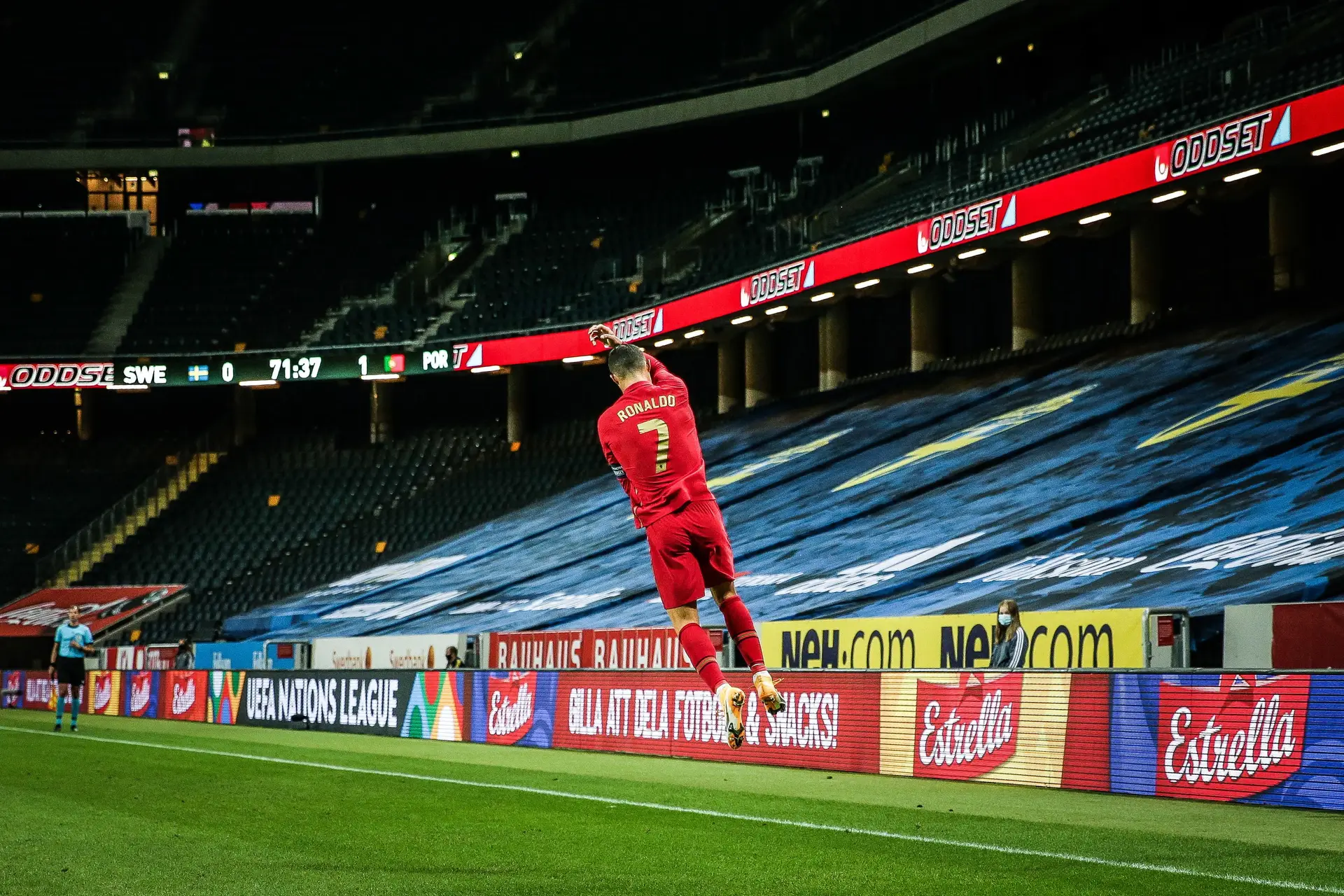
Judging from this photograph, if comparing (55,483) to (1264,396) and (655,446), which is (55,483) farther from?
(655,446)

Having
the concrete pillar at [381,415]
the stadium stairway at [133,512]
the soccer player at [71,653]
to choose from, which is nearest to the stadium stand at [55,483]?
the stadium stairway at [133,512]

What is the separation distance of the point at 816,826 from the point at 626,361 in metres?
2.98

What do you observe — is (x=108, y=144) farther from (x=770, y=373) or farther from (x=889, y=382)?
(x=889, y=382)

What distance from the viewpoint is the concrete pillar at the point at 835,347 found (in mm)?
39062

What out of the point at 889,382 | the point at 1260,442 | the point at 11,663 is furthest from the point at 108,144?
the point at 1260,442

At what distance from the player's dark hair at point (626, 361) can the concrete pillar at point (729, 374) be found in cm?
3431

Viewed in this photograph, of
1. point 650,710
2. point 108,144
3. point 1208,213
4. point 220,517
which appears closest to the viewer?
point 650,710

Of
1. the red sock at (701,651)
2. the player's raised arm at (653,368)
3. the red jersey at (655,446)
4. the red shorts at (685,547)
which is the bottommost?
the red sock at (701,651)

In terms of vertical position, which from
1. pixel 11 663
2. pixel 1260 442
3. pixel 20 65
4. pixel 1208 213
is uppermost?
pixel 20 65

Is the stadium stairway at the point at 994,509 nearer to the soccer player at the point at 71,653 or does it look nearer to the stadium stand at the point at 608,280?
the stadium stand at the point at 608,280

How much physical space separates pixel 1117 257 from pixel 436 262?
81.0 ft

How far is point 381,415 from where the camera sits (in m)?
50.2

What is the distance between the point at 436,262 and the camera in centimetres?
5012

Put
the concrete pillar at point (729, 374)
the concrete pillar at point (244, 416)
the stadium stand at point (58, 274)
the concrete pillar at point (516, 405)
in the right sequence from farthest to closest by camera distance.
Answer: the concrete pillar at point (244, 416), the stadium stand at point (58, 274), the concrete pillar at point (516, 405), the concrete pillar at point (729, 374)
